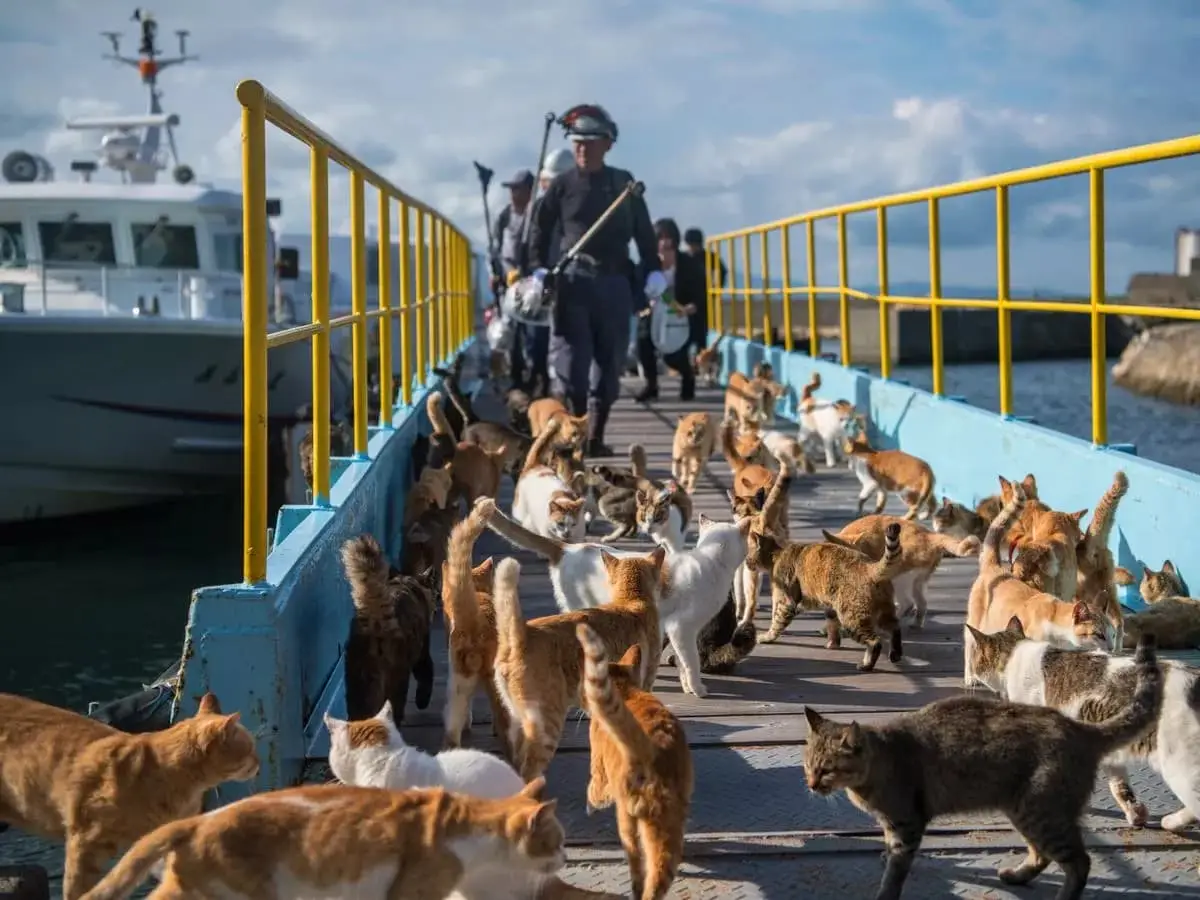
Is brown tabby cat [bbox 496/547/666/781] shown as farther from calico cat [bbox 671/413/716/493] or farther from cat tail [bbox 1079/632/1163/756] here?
calico cat [bbox 671/413/716/493]

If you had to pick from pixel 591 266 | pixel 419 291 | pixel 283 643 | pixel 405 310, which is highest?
pixel 591 266

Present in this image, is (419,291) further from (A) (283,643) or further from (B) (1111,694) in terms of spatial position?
(B) (1111,694)

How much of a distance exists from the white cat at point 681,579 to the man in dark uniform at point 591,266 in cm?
485

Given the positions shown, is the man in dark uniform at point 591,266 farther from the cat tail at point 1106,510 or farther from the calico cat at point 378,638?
the calico cat at point 378,638

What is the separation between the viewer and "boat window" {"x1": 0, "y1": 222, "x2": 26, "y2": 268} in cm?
1480

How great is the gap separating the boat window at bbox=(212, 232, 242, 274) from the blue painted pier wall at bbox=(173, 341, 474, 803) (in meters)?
10.7

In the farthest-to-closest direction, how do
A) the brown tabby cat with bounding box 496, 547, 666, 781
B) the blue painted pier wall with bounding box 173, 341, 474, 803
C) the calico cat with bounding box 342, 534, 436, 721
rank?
the calico cat with bounding box 342, 534, 436, 721
the brown tabby cat with bounding box 496, 547, 666, 781
the blue painted pier wall with bounding box 173, 341, 474, 803

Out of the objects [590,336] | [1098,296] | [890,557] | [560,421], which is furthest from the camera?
[590,336]

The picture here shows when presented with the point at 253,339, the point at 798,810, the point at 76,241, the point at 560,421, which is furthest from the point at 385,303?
the point at 76,241

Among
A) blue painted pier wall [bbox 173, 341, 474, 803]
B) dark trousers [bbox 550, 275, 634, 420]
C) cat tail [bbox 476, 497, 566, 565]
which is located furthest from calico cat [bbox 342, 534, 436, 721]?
dark trousers [bbox 550, 275, 634, 420]

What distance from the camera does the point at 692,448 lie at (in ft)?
31.3

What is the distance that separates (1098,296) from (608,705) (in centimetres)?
389

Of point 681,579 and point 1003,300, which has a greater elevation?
point 1003,300

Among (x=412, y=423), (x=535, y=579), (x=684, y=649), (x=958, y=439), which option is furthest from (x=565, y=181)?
(x=684, y=649)
